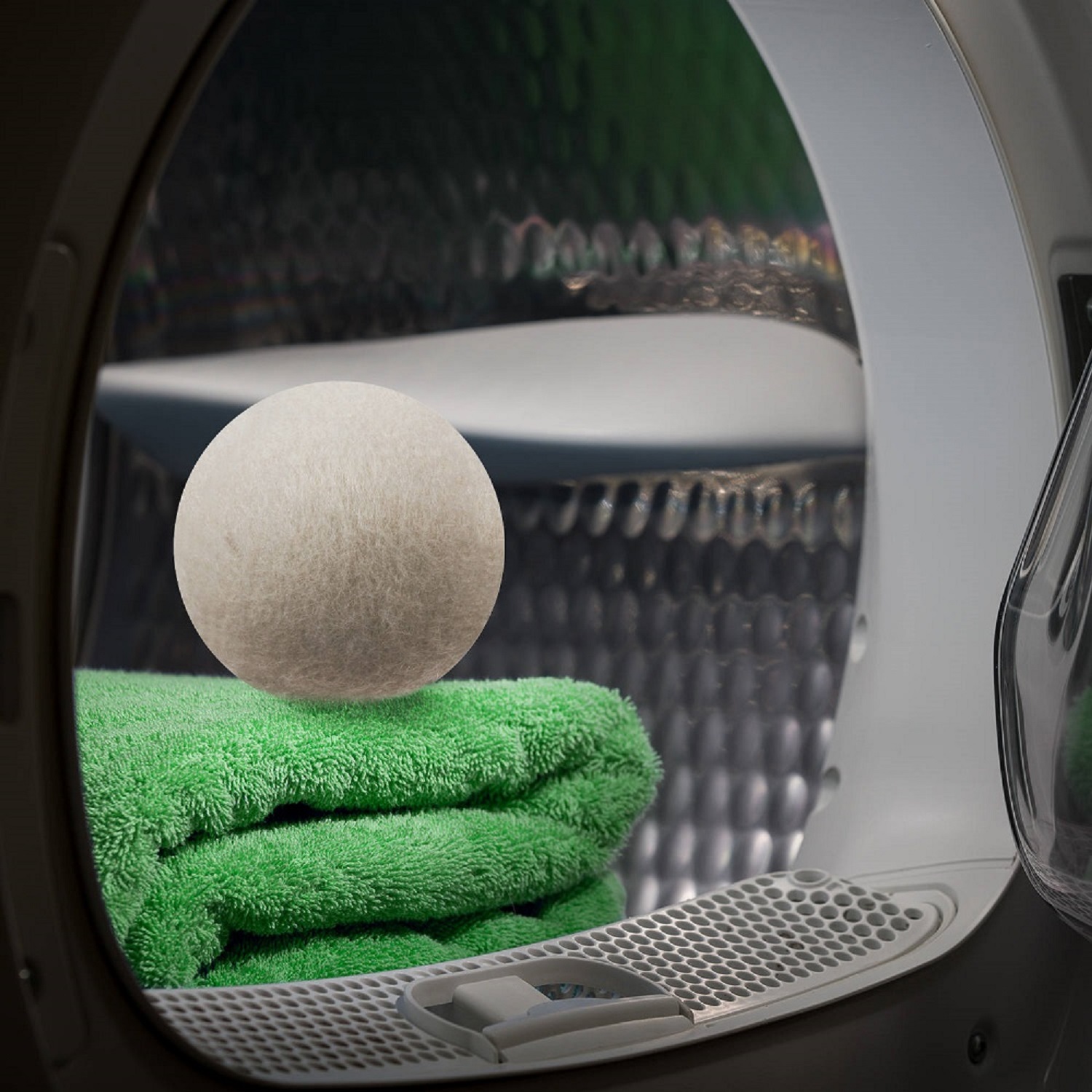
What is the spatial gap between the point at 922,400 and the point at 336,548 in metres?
0.18

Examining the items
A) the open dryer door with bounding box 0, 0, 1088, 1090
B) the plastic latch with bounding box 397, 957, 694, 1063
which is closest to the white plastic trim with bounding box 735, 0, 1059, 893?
the open dryer door with bounding box 0, 0, 1088, 1090

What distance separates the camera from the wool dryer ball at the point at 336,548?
1.31ft

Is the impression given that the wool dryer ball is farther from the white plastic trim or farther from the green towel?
the white plastic trim

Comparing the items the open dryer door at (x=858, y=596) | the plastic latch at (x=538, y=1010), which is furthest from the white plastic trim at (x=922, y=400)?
the plastic latch at (x=538, y=1010)

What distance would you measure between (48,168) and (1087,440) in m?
0.22

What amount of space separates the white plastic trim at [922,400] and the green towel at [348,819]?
8cm

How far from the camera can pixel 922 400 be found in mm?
424

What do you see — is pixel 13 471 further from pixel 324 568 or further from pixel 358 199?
pixel 358 199

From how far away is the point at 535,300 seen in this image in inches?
25.2

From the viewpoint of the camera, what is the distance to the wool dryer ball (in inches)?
15.7

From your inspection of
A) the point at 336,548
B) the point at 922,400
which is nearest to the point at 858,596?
the point at 922,400

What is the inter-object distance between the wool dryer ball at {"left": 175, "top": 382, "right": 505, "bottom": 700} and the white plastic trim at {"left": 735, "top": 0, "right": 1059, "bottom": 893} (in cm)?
13

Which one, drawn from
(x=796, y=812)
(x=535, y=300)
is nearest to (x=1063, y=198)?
(x=796, y=812)

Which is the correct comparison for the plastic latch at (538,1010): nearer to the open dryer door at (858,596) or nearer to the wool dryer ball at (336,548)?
the open dryer door at (858,596)
